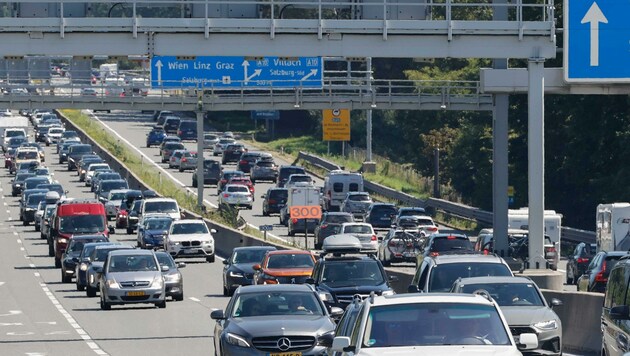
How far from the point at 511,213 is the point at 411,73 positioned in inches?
2082

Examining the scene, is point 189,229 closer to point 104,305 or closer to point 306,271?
point 104,305

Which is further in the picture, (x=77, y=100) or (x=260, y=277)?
(x=77, y=100)

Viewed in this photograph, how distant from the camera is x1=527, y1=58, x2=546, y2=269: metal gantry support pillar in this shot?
120 ft

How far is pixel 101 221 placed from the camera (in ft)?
182

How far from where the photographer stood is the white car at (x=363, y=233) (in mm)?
55812

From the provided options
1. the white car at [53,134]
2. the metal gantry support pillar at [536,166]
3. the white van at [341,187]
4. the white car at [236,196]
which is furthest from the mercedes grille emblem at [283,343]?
the white car at [53,134]

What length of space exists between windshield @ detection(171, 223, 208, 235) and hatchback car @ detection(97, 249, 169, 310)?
17000mm

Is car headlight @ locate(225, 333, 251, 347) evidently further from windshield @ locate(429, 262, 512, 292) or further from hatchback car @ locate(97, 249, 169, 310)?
hatchback car @ locate(97, 249, 169, 310)

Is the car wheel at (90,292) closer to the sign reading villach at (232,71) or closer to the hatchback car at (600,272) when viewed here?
the hatchback car at (600,272)

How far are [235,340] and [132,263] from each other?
1718 cm

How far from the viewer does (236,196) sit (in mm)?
82438

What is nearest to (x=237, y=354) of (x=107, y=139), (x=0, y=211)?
(x=0, y=211)

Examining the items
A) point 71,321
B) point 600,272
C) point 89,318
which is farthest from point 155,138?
point 600,272

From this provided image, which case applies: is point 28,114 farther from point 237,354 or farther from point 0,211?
point 237,354
